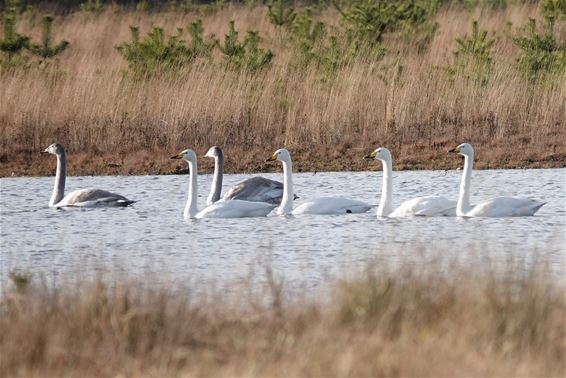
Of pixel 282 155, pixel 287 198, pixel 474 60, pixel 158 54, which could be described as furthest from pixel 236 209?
pixel 158 54

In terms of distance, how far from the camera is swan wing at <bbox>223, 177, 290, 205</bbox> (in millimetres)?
13008

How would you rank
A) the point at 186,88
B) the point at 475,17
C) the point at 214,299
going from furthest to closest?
the point at 475,17 < the point at 186,88 < the point at 214,299

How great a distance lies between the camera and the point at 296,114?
16.3 meters

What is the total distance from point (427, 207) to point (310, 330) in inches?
217

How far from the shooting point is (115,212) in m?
12.9

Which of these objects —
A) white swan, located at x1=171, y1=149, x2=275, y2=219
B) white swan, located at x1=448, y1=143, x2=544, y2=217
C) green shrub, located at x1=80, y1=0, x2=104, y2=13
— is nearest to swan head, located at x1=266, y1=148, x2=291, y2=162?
white swan, located at x1=171, y1=149, x2=275, y2=219

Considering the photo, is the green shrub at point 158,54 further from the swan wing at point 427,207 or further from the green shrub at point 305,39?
the swan wing at point 427,207

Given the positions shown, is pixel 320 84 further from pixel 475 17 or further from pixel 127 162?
pixel 475 17

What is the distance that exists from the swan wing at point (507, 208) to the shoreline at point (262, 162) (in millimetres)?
3315

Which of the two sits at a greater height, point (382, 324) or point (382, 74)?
point (382, 74)

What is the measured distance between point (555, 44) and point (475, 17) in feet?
11.1

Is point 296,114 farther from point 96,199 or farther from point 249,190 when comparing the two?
point 96,199

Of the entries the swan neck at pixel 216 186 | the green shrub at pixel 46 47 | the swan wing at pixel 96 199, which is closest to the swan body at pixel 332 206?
the swan neck at pixel 216 186

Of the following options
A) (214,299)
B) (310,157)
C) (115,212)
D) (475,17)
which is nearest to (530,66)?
(310,157)
